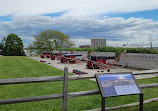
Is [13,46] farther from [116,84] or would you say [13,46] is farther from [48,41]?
[116,84]

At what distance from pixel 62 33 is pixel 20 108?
30899mm

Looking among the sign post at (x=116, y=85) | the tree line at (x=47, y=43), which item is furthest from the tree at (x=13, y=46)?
the sign post at (x=116, y=85)

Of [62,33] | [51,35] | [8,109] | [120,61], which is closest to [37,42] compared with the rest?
[51,35]

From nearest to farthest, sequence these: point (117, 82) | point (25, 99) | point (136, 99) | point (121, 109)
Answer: point (25, 99), point (117, 82), point (121, 109), point (136, 99)

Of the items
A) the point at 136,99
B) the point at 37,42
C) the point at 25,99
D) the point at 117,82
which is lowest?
the point at 136,99

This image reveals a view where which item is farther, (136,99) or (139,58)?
(139,58)

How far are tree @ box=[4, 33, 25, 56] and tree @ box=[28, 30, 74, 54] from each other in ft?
13.0

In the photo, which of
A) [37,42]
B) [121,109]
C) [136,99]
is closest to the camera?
[121,109]

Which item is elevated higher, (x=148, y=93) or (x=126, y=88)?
(x=126, y=88)

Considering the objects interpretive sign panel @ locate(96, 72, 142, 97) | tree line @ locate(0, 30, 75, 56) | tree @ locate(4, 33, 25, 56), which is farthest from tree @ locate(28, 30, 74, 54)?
interpretive sign panel @ locate(96, 72, 142, 97)

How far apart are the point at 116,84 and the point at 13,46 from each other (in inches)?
1423

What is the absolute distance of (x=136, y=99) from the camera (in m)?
4.68

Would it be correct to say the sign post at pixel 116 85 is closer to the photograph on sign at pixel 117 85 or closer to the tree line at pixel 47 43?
the photograph on sign at pixel 117 85

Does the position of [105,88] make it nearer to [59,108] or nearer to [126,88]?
[126,88]
